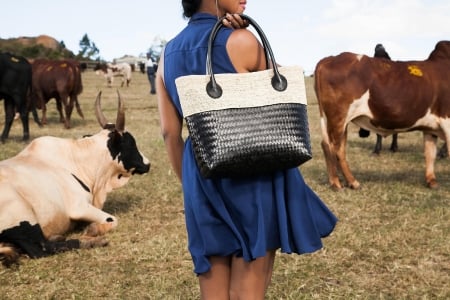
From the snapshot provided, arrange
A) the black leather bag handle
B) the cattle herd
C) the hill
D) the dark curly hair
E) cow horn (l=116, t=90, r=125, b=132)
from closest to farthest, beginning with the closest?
the black leather bag handle < the dark curly hair < the cattle herd < cow horn (l=116, t=90, r=125, b=132) < the hill

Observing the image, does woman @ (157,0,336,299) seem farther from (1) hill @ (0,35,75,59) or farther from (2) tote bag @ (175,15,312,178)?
(1) hill @ (0,35,75,59)

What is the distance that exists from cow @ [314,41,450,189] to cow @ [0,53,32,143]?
640cm

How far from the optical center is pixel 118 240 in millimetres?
4762

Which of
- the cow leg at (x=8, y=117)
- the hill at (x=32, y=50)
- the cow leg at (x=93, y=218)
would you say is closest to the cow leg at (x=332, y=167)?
the cow leg at (x=93, y=218)

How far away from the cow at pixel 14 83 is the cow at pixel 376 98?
640 centimetres

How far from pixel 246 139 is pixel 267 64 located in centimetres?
26

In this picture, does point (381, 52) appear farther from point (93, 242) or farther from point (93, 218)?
point (93, 242)

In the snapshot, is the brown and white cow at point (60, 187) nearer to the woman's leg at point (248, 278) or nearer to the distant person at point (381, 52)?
the woman's leg at point (248, 278)

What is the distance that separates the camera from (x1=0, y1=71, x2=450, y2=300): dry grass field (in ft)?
12.0

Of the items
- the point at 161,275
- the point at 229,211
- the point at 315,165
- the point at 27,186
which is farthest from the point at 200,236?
the point at 315,165

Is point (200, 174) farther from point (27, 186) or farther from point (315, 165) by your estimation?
point (315, 165)

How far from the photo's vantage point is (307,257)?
422 centimetres

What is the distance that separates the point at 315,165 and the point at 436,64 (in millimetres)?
2424

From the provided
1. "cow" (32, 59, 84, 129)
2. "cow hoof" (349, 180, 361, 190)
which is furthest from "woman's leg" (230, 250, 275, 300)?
"cow" (32, 59, 84, 129)
